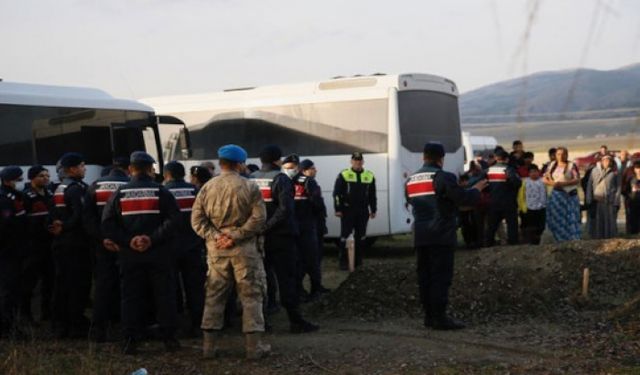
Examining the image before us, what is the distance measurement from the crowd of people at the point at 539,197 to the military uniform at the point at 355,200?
6.32 feet

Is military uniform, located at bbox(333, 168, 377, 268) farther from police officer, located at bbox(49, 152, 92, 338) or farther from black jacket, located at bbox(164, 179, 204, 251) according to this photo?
police officer, located at bbox(49, 152, 92, 338)

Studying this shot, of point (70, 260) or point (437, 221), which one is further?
point (70, 260)

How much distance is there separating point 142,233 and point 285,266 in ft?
5.38

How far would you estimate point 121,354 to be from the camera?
7621 mm

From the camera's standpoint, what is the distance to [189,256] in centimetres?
869

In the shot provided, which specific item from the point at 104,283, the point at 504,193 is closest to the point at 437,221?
the point at 104,283

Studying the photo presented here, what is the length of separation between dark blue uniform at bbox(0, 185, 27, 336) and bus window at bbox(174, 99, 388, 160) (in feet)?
28.2

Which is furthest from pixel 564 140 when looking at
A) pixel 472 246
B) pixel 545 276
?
pixel 545 276

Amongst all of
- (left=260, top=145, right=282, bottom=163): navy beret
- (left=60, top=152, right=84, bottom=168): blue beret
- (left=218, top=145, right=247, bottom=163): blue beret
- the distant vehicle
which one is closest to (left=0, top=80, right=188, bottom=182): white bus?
(left=60, top=152, right=84, bottom=168): blue beret

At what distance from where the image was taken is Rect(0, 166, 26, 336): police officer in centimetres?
850

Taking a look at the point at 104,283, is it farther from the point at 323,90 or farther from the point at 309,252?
the point at 323,90

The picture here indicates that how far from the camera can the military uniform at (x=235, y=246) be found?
732 centimetres

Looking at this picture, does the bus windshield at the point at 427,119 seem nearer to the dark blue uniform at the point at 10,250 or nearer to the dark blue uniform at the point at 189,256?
the dark blue uniform at the point at 189,256

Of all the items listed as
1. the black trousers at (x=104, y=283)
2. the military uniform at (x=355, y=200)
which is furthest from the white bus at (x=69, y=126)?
the black trousers at (x=104, y=283)
